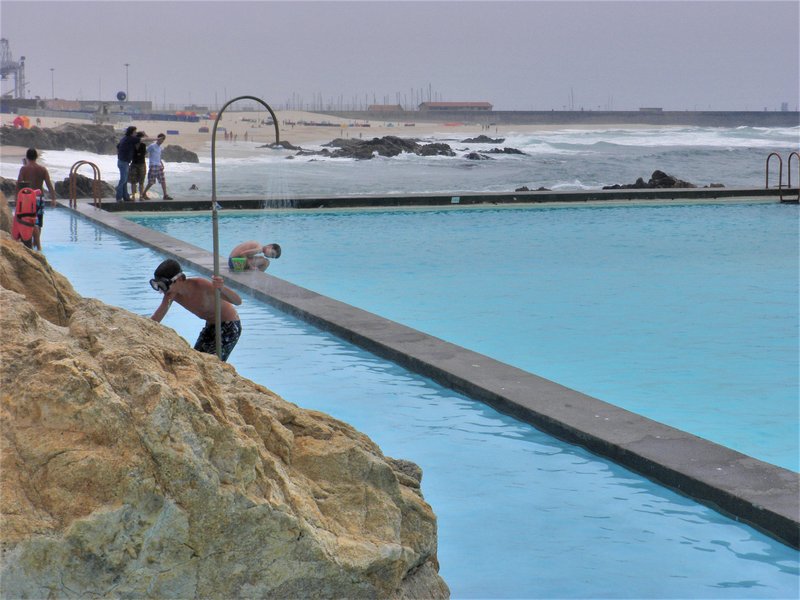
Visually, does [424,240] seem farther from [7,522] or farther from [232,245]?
[7,522]

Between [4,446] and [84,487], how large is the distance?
0.23 meters

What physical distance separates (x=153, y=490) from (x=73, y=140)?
2626 inches

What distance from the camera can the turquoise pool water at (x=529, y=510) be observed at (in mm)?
4516

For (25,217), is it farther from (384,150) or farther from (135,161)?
(384,150)

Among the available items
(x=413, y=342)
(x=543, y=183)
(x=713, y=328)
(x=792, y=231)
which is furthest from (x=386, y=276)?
(x=543, y=183)

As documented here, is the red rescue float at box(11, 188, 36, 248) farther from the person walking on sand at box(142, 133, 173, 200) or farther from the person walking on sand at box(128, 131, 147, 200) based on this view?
the person walking on sand at box(142, 133, 173, 200)

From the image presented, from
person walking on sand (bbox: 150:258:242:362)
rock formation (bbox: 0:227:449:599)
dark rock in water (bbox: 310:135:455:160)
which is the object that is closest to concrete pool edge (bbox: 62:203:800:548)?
person walking on sand (bbox: 150:258:242:362)

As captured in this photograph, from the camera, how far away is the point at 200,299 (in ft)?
21.9

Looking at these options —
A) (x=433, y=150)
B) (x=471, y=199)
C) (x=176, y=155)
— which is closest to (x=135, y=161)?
(x=471, y=199)

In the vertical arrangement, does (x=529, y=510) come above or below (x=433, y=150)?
below

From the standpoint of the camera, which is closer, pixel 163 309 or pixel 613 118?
pixel 163 309

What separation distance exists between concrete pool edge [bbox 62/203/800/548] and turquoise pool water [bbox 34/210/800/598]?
77mm

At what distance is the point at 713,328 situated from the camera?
11078 millimetres

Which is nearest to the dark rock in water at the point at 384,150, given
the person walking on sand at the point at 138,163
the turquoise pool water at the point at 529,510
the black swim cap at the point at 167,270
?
the person walking on sand at the point at 138,163
